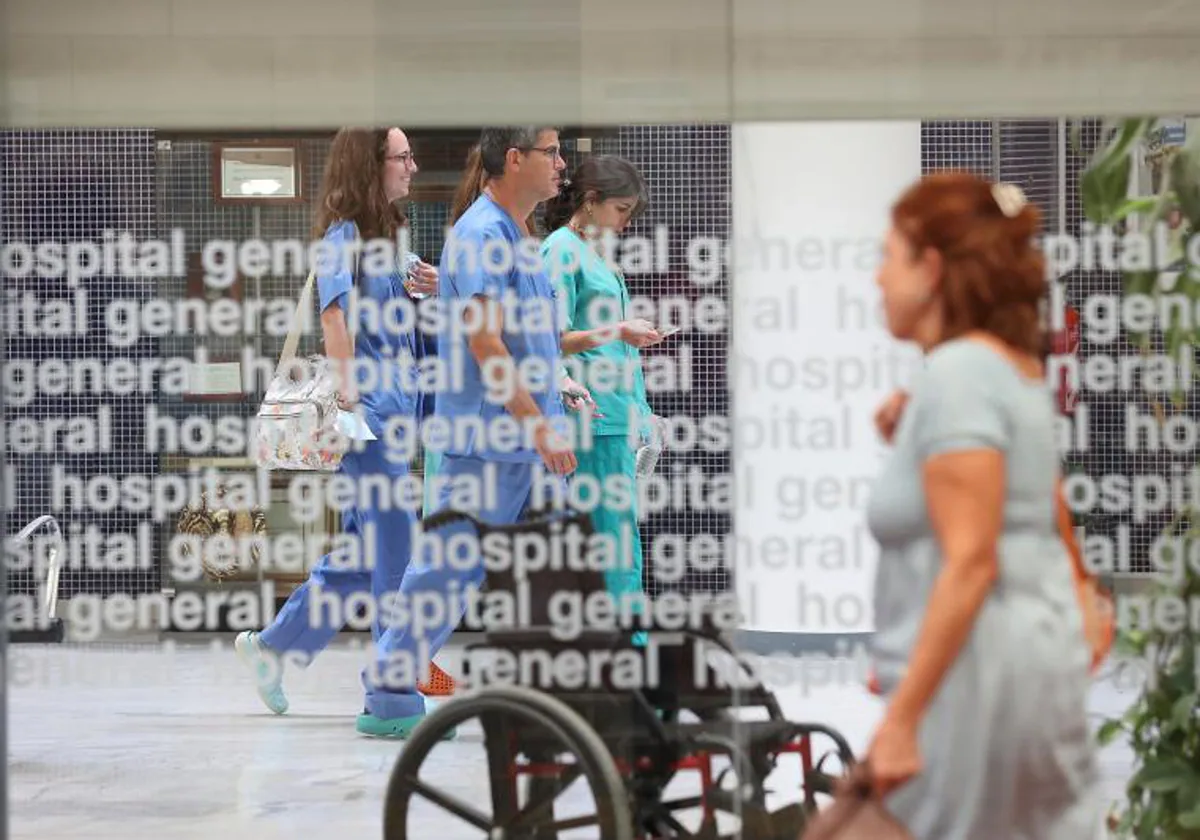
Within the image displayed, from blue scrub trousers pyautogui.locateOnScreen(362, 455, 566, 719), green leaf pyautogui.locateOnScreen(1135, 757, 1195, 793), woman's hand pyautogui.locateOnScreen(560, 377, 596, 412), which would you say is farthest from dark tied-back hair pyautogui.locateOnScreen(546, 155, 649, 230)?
green leaf pyautogui.locateOnScreen(1135, 757, 1195, 793)

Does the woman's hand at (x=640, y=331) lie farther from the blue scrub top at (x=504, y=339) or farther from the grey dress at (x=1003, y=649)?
the grey dress at (x=1003, y=649)

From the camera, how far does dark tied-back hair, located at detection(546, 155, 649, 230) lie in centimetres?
372

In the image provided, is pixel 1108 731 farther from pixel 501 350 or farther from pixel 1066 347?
pixel 501 350

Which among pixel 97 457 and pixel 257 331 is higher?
pixel 257 331

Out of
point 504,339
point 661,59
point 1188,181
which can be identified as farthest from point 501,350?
point 1188,181

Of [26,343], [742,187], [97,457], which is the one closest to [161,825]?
[97,457]

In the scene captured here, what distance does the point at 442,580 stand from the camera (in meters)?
3.74

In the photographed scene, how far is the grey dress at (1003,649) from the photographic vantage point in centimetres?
290

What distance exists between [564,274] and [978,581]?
3.97 feet

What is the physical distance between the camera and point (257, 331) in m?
3.72

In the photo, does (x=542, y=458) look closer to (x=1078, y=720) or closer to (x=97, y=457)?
(x=97, y=457)

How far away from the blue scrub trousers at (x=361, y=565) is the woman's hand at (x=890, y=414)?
0.94 meters

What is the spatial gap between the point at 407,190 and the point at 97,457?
2.73ft

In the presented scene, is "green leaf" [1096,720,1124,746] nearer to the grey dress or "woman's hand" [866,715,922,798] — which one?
the grey dress
